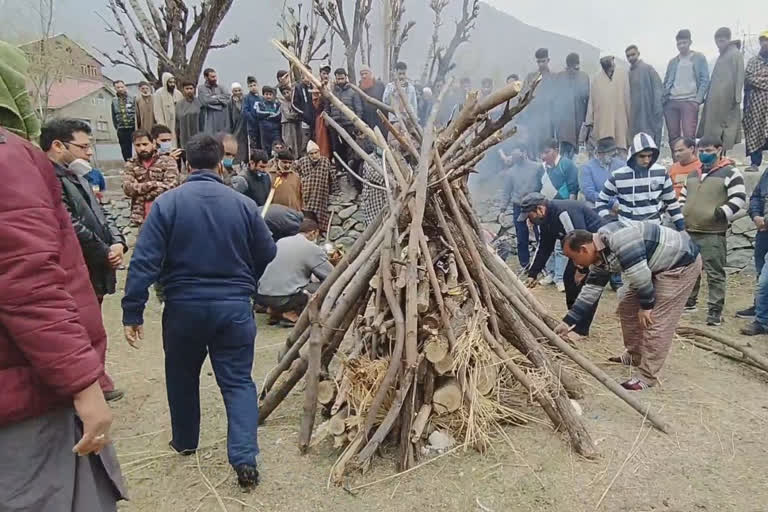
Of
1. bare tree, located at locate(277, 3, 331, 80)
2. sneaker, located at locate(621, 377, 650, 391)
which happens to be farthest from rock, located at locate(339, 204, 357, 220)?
bare tree, located at locate(277, 3, 331, 80)

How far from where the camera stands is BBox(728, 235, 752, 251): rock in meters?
8.02

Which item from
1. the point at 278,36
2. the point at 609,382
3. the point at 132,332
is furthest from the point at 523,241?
the point at 278,36

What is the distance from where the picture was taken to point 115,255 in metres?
4.17

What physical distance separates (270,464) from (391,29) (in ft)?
56.4

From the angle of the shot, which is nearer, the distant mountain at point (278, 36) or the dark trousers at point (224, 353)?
the dark trousers at point (224, 353)

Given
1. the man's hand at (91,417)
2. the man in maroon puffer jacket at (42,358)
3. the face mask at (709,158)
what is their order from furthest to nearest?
the face mask at (709,158), the man's hand at (91,417), the man in maroon puffer jacket at (42,358)

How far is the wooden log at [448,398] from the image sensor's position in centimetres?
345

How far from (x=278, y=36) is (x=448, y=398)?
18.5m

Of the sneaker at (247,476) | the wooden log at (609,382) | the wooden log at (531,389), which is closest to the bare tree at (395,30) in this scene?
the wooden log at (609,382)

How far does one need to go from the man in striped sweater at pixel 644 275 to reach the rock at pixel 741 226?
4.45m

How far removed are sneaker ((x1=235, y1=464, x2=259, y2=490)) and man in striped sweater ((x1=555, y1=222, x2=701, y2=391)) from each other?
2380mm

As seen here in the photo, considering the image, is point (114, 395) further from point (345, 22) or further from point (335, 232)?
point (345, 22)

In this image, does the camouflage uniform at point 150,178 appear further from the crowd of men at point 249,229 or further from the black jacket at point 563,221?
the black jacket at point 563,221

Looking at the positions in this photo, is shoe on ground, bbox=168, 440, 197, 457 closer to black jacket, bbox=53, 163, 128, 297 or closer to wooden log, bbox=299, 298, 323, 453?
wooden log, bbox=299, 298, 323, 453
